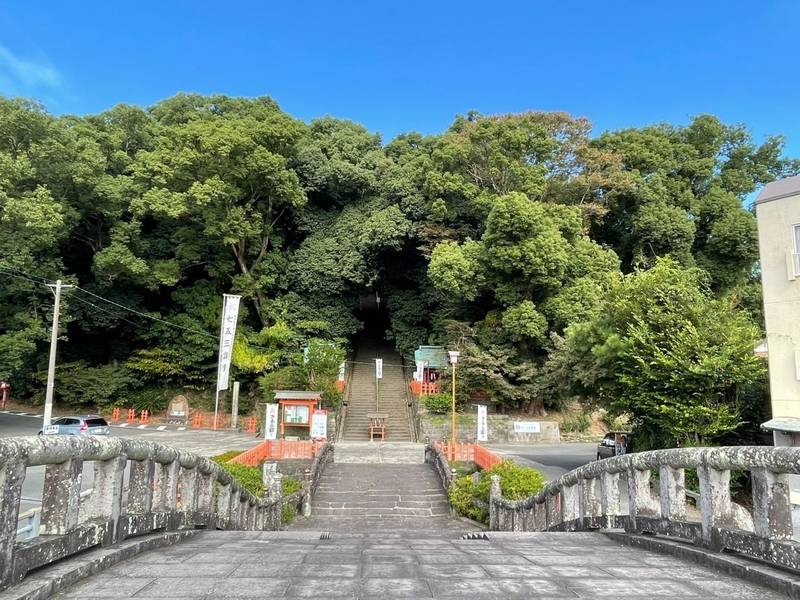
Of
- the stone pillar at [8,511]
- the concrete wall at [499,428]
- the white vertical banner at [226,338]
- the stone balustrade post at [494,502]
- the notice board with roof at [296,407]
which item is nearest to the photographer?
the stone pillar at [8,511]

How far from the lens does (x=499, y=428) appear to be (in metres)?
23.6

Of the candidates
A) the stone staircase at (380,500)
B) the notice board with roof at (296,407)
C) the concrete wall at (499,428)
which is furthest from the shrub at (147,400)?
the stone staircase at (380,500)

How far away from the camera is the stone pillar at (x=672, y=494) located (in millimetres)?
4613

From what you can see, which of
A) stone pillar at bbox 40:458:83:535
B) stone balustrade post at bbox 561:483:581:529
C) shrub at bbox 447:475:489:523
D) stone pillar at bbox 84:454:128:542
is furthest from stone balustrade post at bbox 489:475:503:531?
stone pillar at bbox 40:458:83:535

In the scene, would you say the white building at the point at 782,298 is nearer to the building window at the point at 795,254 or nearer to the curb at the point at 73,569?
the building window at the point at 795,254

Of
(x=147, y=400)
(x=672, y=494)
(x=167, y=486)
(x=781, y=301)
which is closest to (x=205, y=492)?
(x=167, y=486)

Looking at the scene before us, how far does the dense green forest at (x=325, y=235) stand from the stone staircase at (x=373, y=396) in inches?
76.7

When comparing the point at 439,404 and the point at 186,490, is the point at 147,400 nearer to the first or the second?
the point at 439,404

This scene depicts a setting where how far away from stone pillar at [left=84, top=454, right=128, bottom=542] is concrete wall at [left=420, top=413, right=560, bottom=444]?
19.5 m

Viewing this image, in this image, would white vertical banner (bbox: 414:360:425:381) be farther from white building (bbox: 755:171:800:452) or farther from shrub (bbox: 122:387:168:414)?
white building (bbox: 755:171:800:452)

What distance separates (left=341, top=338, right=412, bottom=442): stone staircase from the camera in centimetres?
2362

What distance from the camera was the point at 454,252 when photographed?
24500 mm

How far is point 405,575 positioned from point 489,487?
30.9 ft

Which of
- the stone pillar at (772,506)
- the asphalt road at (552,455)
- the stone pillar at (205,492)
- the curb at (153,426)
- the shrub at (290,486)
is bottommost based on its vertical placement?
the shrub at (290,486)
